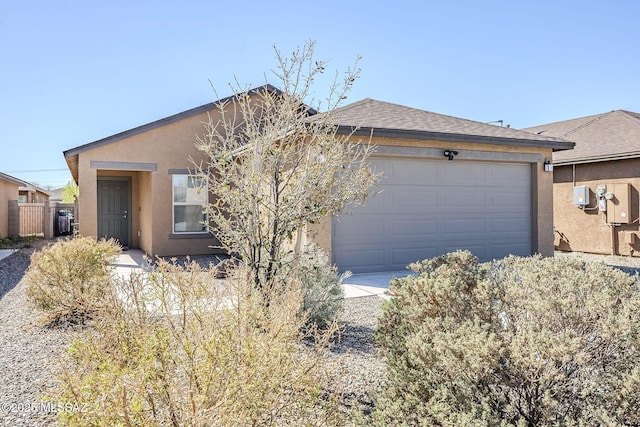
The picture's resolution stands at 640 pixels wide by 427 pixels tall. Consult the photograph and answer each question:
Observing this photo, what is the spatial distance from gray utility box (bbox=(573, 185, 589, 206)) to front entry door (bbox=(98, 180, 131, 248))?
14434 millimetres

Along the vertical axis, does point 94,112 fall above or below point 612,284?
above

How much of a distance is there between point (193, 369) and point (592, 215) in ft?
47.9

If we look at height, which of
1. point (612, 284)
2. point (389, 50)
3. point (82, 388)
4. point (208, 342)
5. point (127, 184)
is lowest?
point (82, 388)

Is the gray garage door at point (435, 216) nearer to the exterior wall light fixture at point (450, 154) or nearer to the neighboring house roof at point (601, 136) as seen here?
the exterior wall light fixture at point (450, 154)

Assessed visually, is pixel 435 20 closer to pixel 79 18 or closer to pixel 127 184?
pixel 79 18

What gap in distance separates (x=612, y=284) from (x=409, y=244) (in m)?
7.69

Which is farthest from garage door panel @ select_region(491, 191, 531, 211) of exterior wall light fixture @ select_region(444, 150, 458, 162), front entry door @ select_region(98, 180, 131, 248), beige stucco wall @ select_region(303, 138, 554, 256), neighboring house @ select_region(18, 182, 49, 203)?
neighboring house @ select_region(18, 182, 49, 203)

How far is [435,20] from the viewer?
1235cm

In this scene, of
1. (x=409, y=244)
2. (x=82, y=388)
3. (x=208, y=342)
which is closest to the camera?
(x=82, y=388)

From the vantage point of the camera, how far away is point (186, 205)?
42.6ft

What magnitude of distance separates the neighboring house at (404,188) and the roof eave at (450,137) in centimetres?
2

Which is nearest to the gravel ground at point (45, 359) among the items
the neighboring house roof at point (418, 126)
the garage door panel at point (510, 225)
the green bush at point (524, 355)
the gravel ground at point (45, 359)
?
the gravel ground at point (45, 359)

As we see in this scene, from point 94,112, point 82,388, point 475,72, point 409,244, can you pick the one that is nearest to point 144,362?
point 82,388

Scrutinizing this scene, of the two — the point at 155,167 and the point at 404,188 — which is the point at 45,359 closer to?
the point at 404,188
